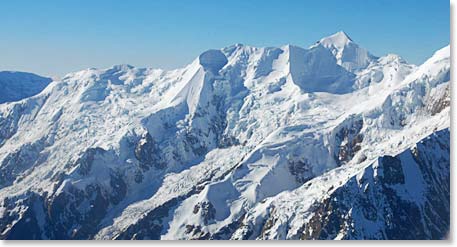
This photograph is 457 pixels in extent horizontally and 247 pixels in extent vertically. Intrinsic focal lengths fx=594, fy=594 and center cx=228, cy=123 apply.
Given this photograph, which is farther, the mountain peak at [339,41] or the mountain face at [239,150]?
the mountain peak at [339,41]

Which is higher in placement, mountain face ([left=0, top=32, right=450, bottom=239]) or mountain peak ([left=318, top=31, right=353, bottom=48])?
mountain peak ([left=318, top=31, right=353, bottom=48])

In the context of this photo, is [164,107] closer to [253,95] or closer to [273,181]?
[253,95]

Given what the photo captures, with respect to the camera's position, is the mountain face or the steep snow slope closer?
the mountain face

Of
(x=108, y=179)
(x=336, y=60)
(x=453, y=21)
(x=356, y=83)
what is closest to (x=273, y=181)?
(x=108, y=179)

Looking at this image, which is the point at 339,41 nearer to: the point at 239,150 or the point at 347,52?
the point at 347,52

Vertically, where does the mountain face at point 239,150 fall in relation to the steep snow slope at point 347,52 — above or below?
below

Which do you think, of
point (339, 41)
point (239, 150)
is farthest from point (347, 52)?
point (239, 150)

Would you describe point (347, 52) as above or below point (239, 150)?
above

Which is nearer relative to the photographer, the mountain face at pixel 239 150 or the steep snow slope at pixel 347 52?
the mountain face at pixel 239 150
